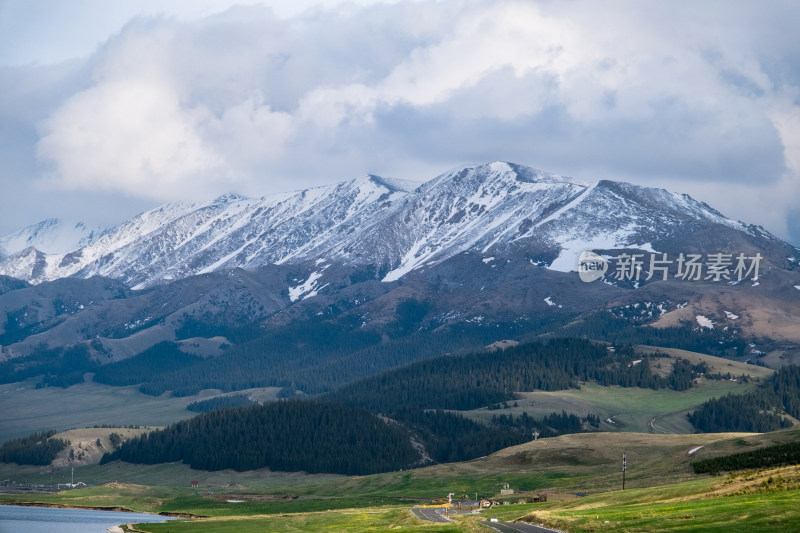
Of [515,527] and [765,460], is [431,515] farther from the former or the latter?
[765,460]

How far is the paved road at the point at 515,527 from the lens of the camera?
439 feet

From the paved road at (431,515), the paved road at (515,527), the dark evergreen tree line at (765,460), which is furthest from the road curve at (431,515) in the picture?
the dark evergreen tree line at (765,460)

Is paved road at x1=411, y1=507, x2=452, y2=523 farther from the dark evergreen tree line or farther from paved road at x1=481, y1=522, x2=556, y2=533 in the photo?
the dark evergreen tree line

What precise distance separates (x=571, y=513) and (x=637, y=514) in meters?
17.0

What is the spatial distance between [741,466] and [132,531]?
99223mm

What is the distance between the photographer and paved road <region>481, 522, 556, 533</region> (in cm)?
13375

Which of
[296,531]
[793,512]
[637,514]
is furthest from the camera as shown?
[296,531]

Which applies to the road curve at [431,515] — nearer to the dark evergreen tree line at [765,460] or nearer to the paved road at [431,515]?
the paved road at [431,515]

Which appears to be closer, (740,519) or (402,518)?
(740,519)

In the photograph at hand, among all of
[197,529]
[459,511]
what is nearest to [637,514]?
[459,511]

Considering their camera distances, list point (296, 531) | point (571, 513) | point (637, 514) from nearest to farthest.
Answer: point (637, 514)
point (571, 513)
point (296, 531)

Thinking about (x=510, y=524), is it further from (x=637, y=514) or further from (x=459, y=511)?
(x=459, y=511)

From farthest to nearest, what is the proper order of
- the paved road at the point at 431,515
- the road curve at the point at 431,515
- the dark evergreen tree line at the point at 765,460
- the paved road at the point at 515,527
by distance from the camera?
1. the dark evergreen tree line at the point at 765,460
2. the paved road at the point at 431,515
3. the road curve at the point at 431,515
4. the paved road at the point at 515,527

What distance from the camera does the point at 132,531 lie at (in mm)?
196250
